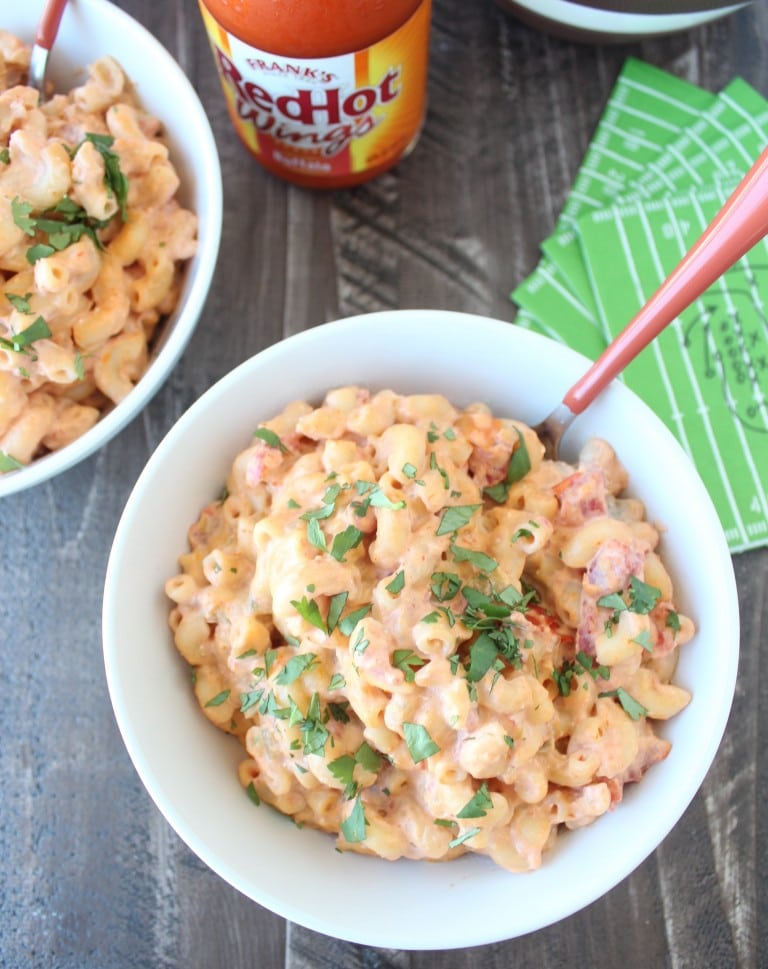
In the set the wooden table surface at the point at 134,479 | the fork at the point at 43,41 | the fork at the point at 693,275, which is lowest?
the wooden table surface at the point at 134,479

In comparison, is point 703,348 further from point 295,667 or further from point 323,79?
point 295,667

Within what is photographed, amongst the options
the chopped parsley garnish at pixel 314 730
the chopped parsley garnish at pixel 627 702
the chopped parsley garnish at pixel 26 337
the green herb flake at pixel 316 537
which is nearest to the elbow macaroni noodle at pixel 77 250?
the chopped parsley garnish at pixel 26 337

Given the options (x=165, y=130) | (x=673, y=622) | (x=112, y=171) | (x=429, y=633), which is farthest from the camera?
(x=165, y=130)

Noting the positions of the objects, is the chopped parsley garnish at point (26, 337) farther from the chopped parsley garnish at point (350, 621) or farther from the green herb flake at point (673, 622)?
the green herb flake at point (673, 622)

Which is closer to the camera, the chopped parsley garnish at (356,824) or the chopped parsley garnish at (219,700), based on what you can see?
the chopped parsley garnish at (356,824)

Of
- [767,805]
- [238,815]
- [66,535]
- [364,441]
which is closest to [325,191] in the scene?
[364,441]

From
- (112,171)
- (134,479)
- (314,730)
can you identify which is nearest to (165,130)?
(112,171)
